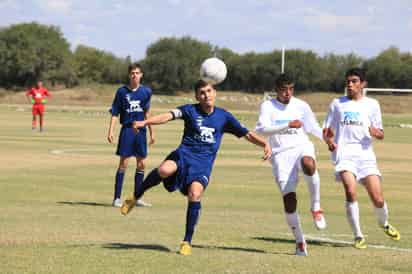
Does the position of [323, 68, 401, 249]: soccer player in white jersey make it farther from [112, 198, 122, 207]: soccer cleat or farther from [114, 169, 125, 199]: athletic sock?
[114, 169, 125, 199]: athletic sock

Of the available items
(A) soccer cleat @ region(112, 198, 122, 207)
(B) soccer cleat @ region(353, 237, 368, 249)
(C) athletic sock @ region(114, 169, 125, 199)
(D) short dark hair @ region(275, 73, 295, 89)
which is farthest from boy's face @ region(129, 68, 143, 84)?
(B) soccer cleat @ region(353, 237, 368, 249)

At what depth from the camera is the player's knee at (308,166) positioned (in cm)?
1218

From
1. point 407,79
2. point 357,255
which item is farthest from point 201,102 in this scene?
point 407,79

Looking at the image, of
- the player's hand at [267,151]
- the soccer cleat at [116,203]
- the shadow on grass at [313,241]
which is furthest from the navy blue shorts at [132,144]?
the player's hand at [267,151]

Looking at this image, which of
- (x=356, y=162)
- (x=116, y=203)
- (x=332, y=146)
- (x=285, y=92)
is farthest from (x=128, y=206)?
(x=116, y=203)

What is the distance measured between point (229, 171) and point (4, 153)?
7.43 meters

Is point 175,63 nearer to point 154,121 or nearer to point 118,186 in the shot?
point 118,186

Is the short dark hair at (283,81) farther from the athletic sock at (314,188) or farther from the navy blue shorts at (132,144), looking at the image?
the navy blue shorts at (132,144)

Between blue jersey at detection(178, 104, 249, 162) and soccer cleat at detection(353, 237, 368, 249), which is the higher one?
blue jersey at detection(178, 104, 249, 162)

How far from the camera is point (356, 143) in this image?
511 inches

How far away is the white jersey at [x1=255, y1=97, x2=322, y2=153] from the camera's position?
1226 cm

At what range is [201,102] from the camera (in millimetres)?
11695

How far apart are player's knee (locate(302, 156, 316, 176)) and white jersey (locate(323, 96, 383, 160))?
832 millimetres

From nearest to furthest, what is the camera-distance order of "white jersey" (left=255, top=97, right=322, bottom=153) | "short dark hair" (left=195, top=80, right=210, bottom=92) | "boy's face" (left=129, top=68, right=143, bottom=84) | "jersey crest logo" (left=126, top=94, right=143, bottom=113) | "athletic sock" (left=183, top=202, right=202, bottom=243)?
"athletic sock" (left=183, top=202, right=202, bottom=243) < "short dark hair" (left=195, top=80, right=210, bottom=92) < "white jersey" (left=255, top=97, right=322, bottom=153) < "boy's face" (left=129, top=68, right=143, bottom=84) < "jersey crest logo" (left=126, top=94, right=143, bottom=113)
